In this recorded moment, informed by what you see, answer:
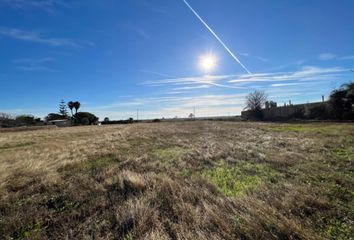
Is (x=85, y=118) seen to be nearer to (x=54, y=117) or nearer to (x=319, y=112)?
(x=54, y=117)

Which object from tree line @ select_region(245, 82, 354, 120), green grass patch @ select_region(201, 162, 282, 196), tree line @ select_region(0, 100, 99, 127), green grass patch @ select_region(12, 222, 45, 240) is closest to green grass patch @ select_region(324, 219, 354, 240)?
green grass patch @ select_region(201, 162, 282, 196)

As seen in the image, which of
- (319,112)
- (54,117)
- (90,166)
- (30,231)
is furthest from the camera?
(54,117)

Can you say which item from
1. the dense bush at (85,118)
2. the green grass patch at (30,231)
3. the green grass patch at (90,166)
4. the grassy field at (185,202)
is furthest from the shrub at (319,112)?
the dense bush at (85,118)

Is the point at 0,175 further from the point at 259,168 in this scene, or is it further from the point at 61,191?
the point at 259,168

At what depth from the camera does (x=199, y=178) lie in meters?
5.32

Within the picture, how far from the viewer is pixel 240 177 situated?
213 inches

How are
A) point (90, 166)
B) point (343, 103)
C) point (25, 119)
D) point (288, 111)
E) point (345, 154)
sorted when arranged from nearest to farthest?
point (90, 166) → point (345, 154) → point (343, 103) → point (288, 111) → point (25, 119)

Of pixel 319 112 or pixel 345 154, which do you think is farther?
pixel 319 112

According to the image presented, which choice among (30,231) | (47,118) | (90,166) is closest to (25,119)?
(47,118)

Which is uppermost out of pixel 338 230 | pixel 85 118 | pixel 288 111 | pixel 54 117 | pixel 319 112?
pixel 54 117

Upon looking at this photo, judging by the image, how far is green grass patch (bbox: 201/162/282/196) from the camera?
464 centimetres

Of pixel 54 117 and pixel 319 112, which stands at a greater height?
pixel 54 117

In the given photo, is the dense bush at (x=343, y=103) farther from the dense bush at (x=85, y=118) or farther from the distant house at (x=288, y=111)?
the dense bush at (x=85, y=118)

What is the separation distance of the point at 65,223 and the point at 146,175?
8.08 feet
